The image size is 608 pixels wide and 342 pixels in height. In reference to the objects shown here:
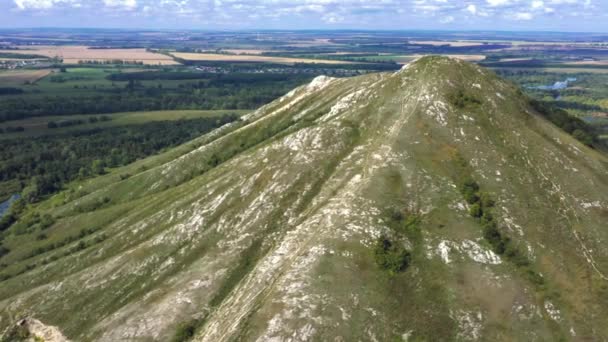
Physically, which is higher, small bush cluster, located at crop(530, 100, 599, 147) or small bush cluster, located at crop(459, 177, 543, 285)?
small bush cluster, located at crop(530, 100, 599, 147)

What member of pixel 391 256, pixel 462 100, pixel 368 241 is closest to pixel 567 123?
pixel 462 100

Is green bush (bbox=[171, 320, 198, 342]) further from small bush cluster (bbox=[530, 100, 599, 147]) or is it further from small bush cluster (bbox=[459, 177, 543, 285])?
small bush cluster (bbox=[530, 100, 599, 147])

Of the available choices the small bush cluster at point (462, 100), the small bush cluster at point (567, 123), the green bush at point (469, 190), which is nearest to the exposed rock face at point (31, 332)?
the green bush at point (469, 190)

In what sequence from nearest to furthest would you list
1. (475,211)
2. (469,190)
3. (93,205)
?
(475,211) < (469,190) < (93,205)

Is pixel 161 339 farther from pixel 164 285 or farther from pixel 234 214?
pixel 234 214

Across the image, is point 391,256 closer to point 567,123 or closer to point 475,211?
point 475,211

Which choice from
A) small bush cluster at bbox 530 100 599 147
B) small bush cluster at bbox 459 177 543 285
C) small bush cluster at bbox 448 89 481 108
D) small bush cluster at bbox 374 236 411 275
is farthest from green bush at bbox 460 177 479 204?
small bush cluster at bbox 530 100 599 147

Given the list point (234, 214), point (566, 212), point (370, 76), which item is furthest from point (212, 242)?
point (370, 76)

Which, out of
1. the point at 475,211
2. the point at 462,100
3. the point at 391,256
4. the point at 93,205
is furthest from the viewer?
the point at 93,205
